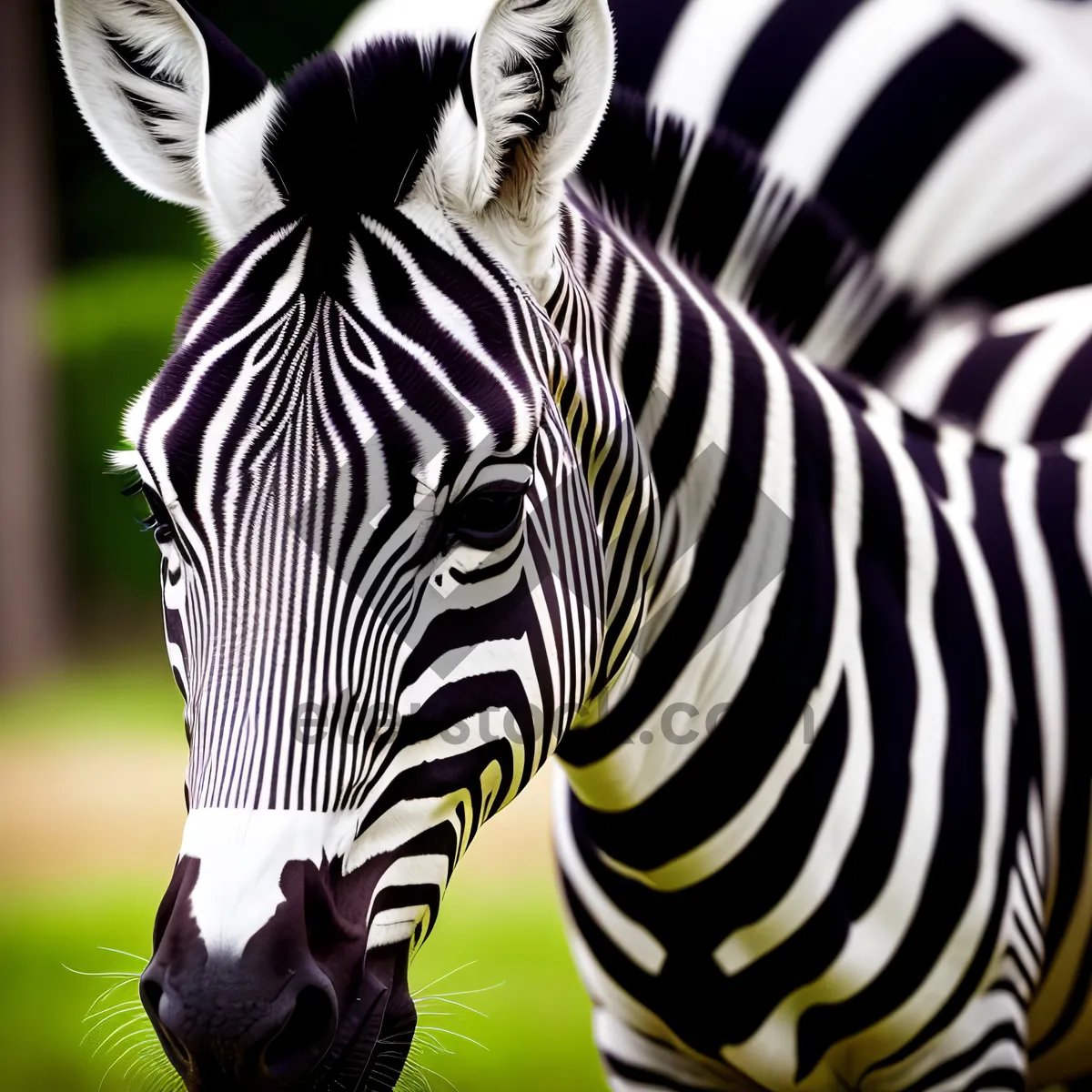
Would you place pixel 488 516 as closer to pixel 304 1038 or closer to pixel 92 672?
pixel 304 1038

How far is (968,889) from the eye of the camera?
5.49 ft

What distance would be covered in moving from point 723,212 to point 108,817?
7514mm

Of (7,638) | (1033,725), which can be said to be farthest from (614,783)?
(7,638)

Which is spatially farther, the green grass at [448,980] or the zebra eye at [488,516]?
the green grass at [448,980]

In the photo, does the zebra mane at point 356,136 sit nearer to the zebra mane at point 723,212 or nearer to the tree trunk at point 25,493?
the zebra mane at point 723,212

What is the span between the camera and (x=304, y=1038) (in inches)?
44.8

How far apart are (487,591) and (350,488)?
0.19m

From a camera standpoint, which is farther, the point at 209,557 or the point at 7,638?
the point at 7,638

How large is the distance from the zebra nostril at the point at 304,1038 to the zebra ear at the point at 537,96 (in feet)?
2.91

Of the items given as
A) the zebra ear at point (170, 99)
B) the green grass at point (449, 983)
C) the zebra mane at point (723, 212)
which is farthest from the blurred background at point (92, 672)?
the zebra ear at point (170, 99)

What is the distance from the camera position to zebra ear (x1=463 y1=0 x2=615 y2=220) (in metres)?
1.32

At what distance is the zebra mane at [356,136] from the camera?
1.36 metres

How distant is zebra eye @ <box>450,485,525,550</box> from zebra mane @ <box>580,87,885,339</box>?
66 centimetres

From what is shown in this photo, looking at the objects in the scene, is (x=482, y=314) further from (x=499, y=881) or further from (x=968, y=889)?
(x=499, y=881)
